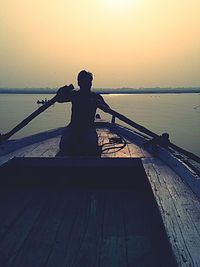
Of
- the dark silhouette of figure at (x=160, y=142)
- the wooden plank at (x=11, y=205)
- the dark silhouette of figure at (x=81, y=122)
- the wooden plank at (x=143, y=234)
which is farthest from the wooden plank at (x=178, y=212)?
the wooden plank at (x=11, y=205)

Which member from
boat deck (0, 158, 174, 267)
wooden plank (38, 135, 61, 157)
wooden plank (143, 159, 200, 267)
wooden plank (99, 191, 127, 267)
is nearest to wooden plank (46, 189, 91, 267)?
boat deck (0, 158, 174, 267)

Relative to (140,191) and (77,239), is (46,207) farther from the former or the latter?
(140,191)

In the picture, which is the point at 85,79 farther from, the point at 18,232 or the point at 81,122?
the point at 18,232

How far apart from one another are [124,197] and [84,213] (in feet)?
2.69

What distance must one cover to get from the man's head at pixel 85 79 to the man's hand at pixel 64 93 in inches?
8.2

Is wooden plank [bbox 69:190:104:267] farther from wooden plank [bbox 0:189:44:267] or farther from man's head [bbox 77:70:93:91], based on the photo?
man's head [bbox 77:70:93:91]

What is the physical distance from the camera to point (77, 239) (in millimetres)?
3385

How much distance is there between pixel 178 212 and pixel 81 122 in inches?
123

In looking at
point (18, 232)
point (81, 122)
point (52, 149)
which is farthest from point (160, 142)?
point (18, 232)

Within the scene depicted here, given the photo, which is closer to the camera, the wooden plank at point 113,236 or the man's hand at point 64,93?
the wooden plank at point 113,236

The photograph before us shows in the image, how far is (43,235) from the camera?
3459 mm

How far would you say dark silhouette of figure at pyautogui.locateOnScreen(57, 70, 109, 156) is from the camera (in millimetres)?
5586

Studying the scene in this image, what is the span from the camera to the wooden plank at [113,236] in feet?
Result: 9.66

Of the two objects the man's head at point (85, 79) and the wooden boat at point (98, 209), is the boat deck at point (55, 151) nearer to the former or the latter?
the wooden boat at point (98, 209)
